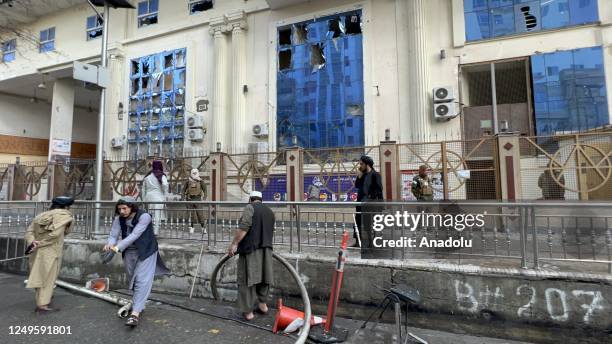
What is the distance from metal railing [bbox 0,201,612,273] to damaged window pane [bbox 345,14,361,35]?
906 centimetres

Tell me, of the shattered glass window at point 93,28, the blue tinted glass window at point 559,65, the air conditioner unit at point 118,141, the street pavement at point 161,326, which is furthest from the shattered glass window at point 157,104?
the blue tinted glass window at point 559,65

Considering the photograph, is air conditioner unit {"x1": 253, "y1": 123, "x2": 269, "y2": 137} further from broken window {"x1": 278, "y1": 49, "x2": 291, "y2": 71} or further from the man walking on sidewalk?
the man walking on sidewalk

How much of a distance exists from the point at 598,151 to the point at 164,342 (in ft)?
33.0

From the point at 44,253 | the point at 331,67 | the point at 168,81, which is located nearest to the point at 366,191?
the point at 44,253

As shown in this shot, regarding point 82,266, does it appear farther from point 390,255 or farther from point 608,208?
point 608,208

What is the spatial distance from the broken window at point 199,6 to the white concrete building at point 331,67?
62mm

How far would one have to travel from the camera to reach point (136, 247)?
16.4 ft

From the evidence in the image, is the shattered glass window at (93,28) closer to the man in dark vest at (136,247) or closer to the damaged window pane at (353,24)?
the damaged window pane at (353,24)

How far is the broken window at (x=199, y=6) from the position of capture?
15852 millimetres

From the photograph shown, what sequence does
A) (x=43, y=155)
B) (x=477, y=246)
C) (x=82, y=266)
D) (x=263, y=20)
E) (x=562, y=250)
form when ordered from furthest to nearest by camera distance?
1. (x=43, y=155)
2. (x=263, y=20)
3. (x=82, y=266)
4. (x=477, y=246)
5. (x=562, y=250)

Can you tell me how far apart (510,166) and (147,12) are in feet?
55.0

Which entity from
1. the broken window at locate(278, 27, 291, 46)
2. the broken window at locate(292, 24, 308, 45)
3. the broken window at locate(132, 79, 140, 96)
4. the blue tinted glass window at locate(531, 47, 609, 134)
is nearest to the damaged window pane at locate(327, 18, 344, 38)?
Result: the broken window at locate(292, 24, 308, 45)

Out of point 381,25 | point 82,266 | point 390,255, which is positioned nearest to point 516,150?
point 390,255

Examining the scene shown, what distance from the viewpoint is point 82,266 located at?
300 inches
